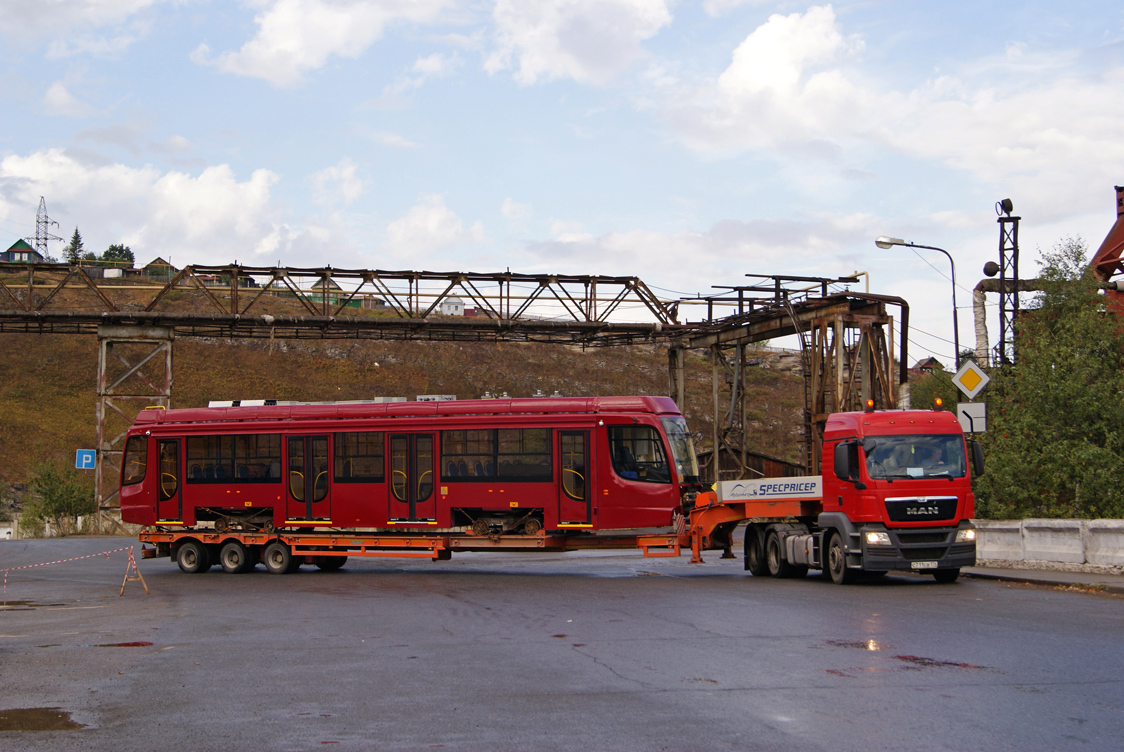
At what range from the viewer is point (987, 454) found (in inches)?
889

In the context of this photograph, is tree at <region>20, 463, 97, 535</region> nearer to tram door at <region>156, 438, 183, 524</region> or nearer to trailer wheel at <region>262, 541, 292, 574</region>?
tram door at <region>156, 438, 183, 524</region>

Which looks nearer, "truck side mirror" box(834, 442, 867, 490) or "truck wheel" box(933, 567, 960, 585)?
"truck side mirror" box(834, 442, 867, 490)

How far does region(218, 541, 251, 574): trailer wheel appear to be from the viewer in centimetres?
2409

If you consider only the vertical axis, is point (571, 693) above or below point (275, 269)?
below

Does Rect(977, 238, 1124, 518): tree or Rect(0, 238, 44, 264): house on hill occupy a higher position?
Rect(0, 238, 44, 264): house on hill

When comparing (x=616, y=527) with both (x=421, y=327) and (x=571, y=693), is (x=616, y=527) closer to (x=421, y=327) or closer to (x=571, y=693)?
(x=571, y=693)

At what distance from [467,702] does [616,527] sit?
13.4m

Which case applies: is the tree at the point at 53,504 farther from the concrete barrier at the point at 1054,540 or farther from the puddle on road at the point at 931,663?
the puddle on road at the point at 931,663

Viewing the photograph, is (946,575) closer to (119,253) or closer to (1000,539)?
(1000,539)

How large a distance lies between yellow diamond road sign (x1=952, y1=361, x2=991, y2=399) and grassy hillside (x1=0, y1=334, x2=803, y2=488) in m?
64.0

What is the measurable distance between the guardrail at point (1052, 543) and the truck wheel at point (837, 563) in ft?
14.2

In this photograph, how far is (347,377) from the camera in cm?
10006

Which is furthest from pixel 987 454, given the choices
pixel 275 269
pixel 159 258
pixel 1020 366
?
pixel 159 258

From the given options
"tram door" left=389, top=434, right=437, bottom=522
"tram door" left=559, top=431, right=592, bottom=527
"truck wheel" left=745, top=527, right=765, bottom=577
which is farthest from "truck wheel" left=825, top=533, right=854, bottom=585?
"tram door" left=389, top=434, right=437, bottom=522
